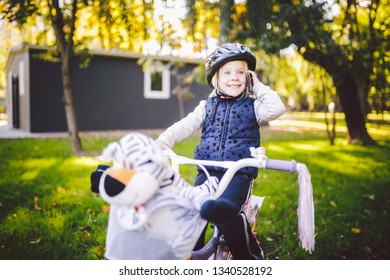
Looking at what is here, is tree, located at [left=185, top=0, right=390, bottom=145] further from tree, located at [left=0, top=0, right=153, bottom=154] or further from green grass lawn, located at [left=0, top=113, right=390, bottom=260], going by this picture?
green grass lawn, located at [left=0, top=113, right=390, bottom=260]

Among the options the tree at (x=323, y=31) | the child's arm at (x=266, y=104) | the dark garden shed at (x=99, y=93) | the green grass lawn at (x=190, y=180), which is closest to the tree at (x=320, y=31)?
the tree at (x=323, y=31)

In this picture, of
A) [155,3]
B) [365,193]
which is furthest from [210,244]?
[155,3]

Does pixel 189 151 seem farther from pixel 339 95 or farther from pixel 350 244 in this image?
pixel 339 95

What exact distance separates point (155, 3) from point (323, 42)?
9.39 feet

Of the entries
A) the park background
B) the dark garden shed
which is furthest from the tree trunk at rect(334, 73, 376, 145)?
the dark garden shed

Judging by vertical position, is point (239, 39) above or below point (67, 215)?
above

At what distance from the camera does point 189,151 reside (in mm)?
7535

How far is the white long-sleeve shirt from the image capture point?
6.97 ft

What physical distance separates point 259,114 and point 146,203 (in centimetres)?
115

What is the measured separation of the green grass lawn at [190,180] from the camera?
119 inches

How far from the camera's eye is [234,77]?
228cm
